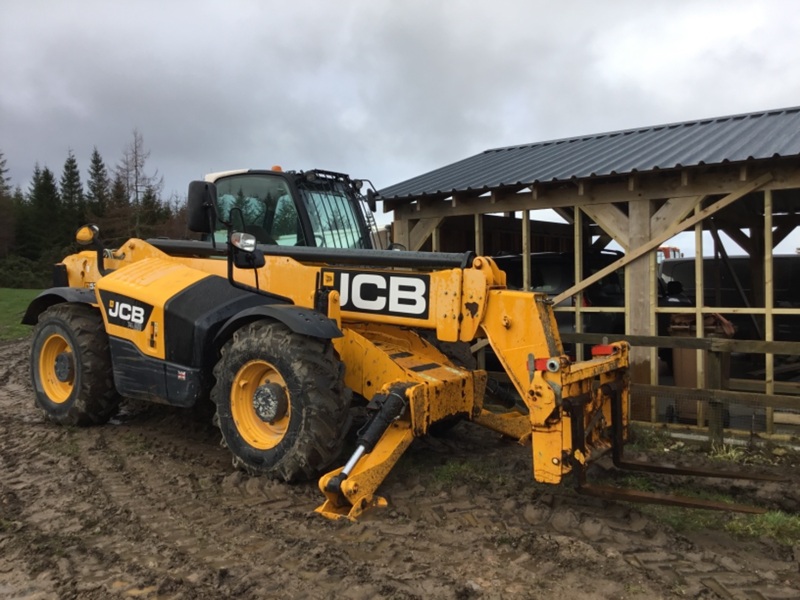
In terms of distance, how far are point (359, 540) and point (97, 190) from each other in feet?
176

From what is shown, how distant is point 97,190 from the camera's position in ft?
Result: 169

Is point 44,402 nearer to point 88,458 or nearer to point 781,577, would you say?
point 88,458

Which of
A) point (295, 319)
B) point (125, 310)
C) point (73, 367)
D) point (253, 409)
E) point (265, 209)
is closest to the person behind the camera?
point (295, 319)

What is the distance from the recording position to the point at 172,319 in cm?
570

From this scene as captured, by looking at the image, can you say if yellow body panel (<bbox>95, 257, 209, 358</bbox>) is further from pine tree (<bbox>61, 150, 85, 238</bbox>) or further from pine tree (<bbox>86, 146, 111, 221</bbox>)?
pine tree (<bbox>61, 150, 85, 238</bbox>)

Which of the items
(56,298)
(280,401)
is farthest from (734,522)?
(56,298)

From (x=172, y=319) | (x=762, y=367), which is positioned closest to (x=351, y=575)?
(x=172, y=319)

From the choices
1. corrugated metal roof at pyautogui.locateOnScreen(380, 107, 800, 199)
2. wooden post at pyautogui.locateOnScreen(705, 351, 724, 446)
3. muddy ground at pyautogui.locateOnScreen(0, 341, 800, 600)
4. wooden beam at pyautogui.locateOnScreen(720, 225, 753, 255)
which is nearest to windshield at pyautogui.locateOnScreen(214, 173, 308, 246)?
muddy ground at pyautogui.locateOnScreen(0, 341, 800, 600)

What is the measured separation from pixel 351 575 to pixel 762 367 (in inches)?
343

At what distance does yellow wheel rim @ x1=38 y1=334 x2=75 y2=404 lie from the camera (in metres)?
7.07

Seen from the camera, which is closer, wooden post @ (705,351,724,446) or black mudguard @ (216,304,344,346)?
black mudguard @ (216,304,344,346)

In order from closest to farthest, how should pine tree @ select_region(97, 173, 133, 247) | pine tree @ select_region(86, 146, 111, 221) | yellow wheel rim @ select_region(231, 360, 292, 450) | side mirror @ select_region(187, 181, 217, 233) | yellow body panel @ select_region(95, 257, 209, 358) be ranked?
1. yellow wheel rim @ select_region(231, 360, 292, 450)
2. side mirror @ select_region(187, 181, 217, 233)
3. yellow body panel @ select_region(95, 257, 209, 358)
4. pine tree @ select_region(97, 173, 133, 247)
5. pine tree @ select_region(86, 146, 111, 221)

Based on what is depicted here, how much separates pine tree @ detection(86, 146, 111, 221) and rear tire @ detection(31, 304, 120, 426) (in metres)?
35.6

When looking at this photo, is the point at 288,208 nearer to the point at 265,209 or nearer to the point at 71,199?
the point at 265,209
